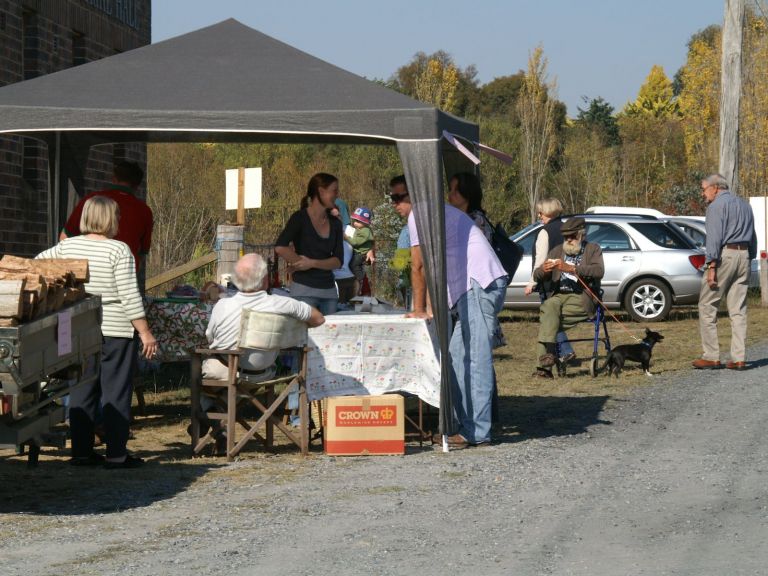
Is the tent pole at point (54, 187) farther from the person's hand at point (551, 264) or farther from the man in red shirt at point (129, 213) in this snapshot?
the person's hand at point (551, 264)

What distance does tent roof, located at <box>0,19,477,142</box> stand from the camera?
30.4 feet

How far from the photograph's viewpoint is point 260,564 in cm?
616

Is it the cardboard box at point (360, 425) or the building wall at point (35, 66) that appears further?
the building wall at point (35, 66)

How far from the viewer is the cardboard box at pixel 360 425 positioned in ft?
31.0

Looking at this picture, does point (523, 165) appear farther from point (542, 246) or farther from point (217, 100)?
point (217, 100)

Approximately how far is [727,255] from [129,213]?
21.9 ft

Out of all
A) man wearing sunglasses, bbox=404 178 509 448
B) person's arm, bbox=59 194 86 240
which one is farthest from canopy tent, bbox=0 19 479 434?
person's arm, bbox=59 194 86 240

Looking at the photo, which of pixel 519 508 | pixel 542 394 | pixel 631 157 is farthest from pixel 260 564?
pixel 631 157

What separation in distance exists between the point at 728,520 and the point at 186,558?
276 centimetres

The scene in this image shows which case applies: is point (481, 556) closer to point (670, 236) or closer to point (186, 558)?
point (186, 558)

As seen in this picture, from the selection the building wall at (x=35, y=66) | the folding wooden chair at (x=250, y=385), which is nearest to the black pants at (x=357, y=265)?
the building wall at (x=35, y=66)

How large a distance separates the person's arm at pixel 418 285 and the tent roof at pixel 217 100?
0.87 metres

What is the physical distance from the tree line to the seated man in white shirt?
42.8 feet

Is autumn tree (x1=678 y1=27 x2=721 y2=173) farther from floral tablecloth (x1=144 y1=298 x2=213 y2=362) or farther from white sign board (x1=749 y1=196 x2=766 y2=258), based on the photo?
floral tablecloth (x1=144 y1=298 x2=213 y2=362)
